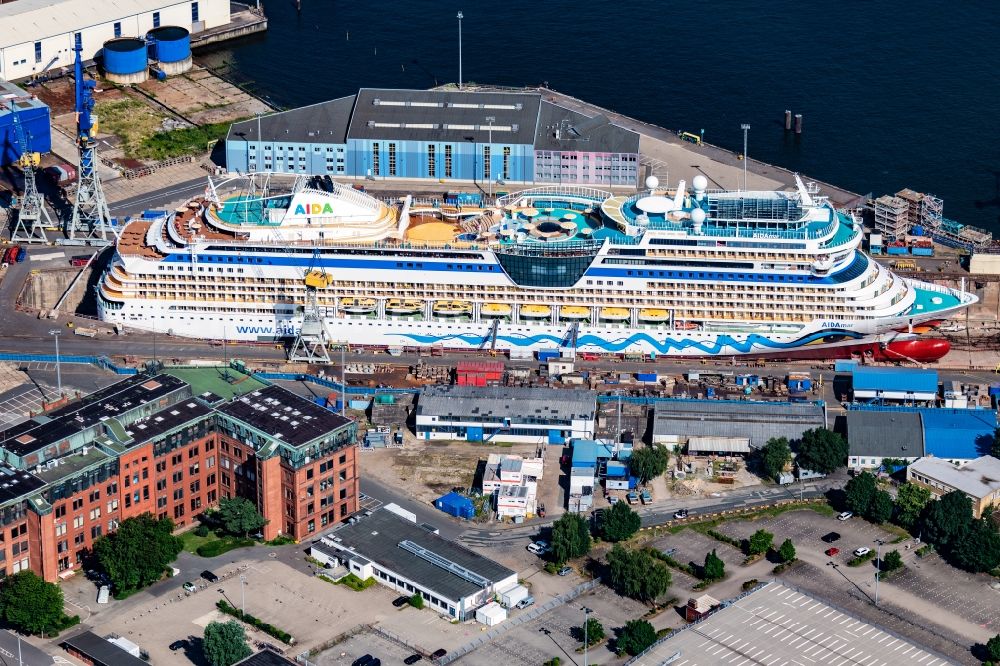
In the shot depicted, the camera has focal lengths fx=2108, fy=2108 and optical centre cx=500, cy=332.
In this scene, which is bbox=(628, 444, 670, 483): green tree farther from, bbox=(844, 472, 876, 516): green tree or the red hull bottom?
the red hull bottom

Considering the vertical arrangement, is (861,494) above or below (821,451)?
below

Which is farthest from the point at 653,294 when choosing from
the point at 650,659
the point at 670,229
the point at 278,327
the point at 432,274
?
the point at 650,659

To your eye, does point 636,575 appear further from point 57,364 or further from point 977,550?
point 57,364

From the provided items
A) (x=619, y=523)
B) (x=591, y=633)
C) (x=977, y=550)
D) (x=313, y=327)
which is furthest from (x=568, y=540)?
(x=313, y=327)

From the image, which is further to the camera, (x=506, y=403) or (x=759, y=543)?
Answer: (x=506, y=403)

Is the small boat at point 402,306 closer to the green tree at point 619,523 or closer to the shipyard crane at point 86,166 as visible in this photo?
the shipyard crane at point 86,166

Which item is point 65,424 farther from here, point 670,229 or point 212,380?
point 670,229

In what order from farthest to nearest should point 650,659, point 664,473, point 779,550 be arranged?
point 664,473, point 779,550, point 650,659

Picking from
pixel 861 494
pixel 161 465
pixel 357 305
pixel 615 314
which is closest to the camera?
pixel 161 465
